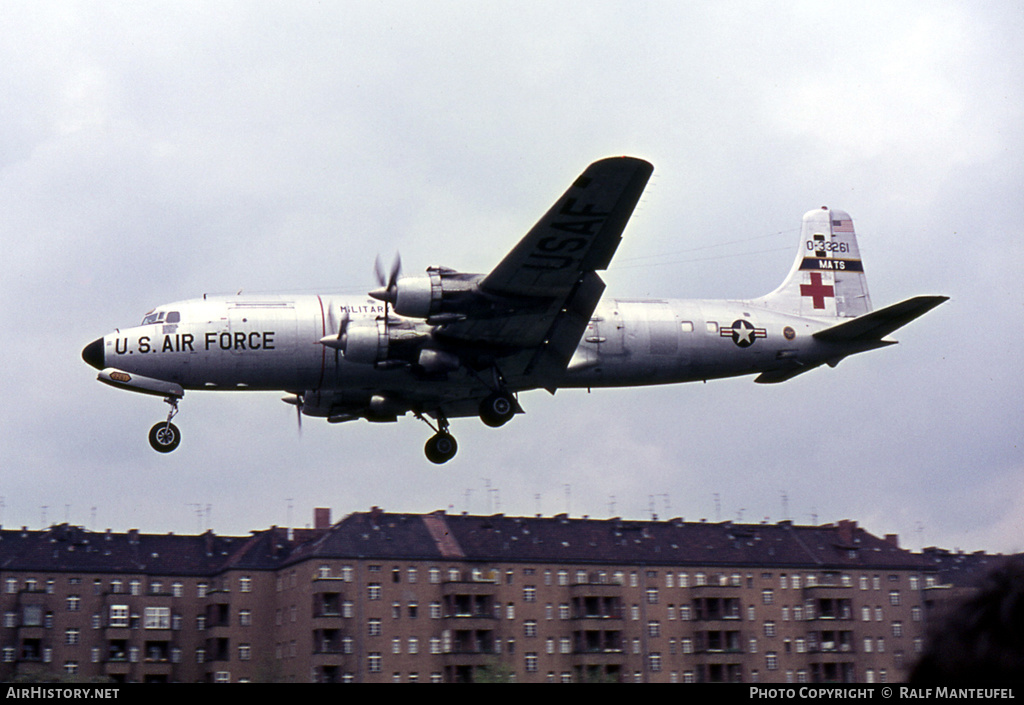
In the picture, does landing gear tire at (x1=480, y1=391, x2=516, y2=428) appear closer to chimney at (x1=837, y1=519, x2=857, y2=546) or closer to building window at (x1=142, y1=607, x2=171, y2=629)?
building window at (x1=142, y1=607, x2=171, y2=629)

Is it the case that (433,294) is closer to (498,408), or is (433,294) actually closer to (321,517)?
(498,408)

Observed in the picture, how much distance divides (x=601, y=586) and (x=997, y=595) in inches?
2602

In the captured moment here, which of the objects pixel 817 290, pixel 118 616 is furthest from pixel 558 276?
pixel 118 616

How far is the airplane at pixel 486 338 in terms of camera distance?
84.8 ft

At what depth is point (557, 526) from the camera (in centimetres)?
7606

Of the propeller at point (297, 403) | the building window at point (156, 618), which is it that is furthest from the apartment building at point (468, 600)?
the propeller at point (297, 403)

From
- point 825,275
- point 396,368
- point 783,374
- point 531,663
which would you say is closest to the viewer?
point 396,368

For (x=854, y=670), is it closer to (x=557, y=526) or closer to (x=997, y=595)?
(x=557, y=526)

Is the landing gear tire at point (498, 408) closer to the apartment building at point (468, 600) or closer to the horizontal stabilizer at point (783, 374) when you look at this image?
the horizontal stabilizer at point (783, 374)

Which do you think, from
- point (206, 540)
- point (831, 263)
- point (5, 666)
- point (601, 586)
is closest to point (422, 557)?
point (601, 586)

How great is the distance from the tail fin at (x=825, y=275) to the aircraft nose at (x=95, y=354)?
17188 millimetres

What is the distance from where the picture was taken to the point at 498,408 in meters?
28.2

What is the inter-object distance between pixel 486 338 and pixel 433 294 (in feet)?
7.13

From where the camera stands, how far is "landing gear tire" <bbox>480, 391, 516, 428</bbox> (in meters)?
28.2
